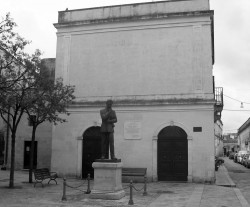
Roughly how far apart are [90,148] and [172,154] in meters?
4.82

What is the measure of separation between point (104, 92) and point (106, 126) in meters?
7.49

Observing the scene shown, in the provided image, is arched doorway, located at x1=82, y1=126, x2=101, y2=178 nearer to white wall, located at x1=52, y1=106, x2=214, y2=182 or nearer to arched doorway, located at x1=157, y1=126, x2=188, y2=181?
white wall, located at x1=52, y1=106, x2=214, y2=182

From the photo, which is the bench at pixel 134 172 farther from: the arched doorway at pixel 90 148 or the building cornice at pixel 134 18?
the building cornice at pixel 134 18

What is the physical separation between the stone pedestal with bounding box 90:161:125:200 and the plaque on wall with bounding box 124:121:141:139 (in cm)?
694

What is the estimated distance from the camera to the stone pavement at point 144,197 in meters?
12.6

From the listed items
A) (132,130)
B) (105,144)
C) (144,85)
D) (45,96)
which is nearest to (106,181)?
(105,144)

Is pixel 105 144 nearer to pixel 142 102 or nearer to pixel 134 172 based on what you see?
pixel 134 172

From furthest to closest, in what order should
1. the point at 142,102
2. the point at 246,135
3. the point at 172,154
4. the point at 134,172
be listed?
the point at 246,135 < the point at 142,102 < the point at 172,154 < the point at 134,172

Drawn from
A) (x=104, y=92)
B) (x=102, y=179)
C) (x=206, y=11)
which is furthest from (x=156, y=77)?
(x=102, y=179)

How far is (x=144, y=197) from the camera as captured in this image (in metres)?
14.2

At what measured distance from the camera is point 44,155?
82.4ft

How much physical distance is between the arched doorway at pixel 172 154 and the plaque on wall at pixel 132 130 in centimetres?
125

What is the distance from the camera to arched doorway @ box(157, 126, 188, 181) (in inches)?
782

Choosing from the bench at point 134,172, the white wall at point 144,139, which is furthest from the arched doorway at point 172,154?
the bench at point 134,172
